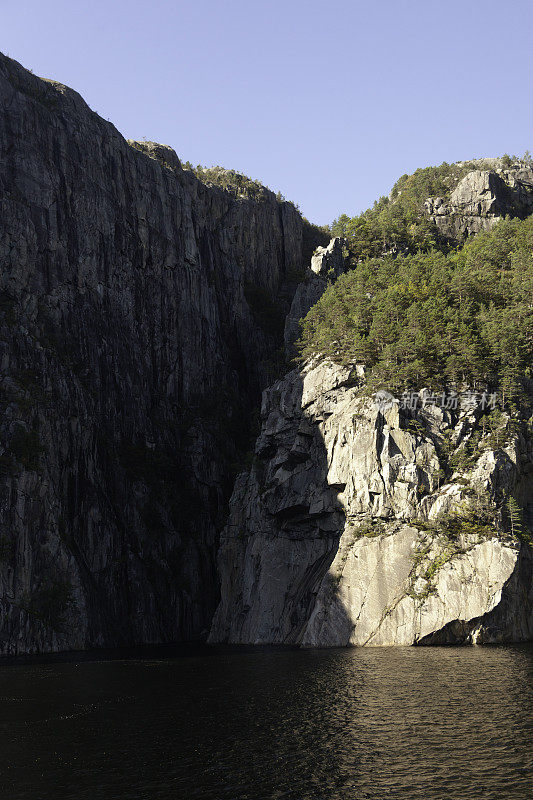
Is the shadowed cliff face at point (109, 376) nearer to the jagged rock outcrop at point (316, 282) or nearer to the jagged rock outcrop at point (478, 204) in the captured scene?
the jagged rock outcrop at point (316, 282)

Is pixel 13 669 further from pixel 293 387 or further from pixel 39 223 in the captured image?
pixel 39 223

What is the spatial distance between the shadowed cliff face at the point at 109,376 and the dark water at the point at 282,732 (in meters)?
33.1

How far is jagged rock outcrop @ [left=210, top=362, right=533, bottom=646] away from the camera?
68.7 metres

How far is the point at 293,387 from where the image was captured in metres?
97.8

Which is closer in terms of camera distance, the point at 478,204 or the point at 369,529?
the point at 369,529

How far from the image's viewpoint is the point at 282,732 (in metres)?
36.0

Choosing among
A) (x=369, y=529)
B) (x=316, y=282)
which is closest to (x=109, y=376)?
(x=316, y=282)

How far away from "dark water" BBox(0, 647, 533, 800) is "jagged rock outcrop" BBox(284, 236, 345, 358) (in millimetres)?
73206

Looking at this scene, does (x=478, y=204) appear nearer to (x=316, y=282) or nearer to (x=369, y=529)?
(x=316, y=282)

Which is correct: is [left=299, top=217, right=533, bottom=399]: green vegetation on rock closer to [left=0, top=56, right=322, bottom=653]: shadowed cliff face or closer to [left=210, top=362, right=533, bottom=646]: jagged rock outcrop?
[left=210, top=362, right=533, bottom=646]: jagged rock outcrop

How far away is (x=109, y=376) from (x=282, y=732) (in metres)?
80.4

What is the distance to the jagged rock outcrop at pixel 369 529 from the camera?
2704 inches
